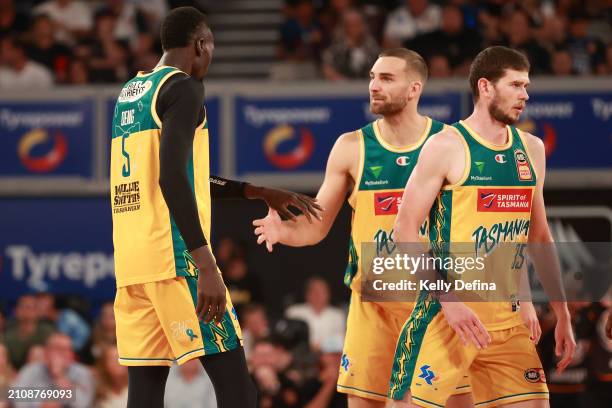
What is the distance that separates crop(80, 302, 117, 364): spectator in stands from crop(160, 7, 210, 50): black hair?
5991mm

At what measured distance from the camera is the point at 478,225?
5.02 meters

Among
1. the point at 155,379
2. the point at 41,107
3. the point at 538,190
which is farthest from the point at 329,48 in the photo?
the point at 155,379

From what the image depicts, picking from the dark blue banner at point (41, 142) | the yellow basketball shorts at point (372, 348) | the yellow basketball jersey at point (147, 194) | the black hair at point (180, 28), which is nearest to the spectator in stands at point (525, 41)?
the dark blue banner at point (41, 142)

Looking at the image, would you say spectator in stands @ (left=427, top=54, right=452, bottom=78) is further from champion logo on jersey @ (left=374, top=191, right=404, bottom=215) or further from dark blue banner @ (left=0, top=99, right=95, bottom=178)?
champion logo on jersey @ (left=374, top=191, right=404, bottom=215)

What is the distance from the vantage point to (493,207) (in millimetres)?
5020

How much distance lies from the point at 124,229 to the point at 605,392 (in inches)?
208

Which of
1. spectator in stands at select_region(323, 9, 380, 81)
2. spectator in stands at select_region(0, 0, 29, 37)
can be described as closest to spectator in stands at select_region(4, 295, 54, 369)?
spectator in stands at select_region(0, 0, 29, 37)

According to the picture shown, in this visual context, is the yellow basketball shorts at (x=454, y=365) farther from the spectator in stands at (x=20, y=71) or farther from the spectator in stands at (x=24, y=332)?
the spectator in stands at (x=20, y=71)

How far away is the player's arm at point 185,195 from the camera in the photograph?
4234 mm

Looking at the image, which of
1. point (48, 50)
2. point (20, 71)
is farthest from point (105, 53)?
point (20, 71)

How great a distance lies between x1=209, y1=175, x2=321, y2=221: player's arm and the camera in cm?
495

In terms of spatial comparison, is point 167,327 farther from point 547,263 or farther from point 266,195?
point 547,263

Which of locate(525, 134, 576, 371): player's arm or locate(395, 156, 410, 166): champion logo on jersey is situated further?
locate(395, 156, 410, 166): champion logo on jersey

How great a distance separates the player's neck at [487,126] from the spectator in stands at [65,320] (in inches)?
262
